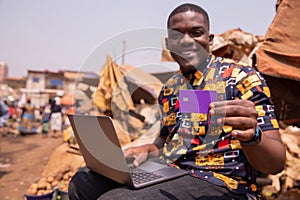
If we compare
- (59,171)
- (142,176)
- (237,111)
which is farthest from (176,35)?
(59,171)

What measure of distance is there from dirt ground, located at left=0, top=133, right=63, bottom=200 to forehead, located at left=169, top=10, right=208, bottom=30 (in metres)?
3.81

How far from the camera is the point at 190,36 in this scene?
4.29 feet

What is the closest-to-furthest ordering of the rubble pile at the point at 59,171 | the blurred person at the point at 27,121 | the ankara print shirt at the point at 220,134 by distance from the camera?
the ankara print shirt at the point at 220,134, the rubble pile at the point at 59,171, the blurred person at the point at 27,121

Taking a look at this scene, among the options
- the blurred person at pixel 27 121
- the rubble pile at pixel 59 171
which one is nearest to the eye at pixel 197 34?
the rubble pile at pixel 59 171

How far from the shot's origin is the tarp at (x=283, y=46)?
148 centimetres

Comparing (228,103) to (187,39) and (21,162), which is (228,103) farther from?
(21,162)

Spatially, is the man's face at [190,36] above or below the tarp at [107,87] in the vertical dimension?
above

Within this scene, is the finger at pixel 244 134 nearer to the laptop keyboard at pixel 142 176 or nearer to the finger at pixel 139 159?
the laptop keyboard at pixel 142 176

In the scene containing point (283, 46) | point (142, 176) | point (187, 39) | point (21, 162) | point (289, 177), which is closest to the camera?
point (142, 176)

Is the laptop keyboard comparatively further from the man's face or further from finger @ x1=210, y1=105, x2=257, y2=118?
the man's face

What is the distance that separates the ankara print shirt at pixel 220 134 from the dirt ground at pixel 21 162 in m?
3.59

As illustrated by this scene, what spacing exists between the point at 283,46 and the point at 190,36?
2.13 feet

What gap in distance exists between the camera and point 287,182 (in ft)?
10.3

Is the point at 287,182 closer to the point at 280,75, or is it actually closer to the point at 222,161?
the point at 280,75
